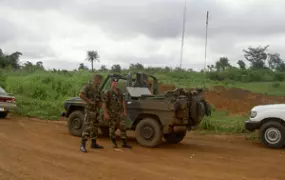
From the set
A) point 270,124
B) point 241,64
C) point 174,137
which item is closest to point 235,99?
point 270,124

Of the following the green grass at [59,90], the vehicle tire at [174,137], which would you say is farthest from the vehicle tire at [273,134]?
the green grass at [59,90]

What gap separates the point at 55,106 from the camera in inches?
743

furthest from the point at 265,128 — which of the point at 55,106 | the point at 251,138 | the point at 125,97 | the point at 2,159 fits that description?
the point at 55,106

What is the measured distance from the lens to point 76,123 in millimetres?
11547

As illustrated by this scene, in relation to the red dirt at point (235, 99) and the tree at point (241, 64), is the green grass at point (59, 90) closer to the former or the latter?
the red dirt at point (235, 99)

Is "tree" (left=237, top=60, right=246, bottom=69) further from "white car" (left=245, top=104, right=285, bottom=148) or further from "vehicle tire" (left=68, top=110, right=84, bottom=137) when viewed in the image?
"vehicle tire" (left=68, top=110, right=84, bottom=137)

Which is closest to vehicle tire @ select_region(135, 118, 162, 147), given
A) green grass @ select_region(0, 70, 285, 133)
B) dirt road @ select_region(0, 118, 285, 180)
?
dirt road @ select_region(0, 118, 285, 180)

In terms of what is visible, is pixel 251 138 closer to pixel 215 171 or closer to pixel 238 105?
pixel 215 171

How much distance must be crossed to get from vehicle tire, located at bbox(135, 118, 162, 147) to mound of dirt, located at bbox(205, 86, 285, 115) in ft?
33.5

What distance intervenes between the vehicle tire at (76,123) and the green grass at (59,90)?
519cm

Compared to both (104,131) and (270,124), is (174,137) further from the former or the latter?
(270,124)

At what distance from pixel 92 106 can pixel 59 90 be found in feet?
49.8

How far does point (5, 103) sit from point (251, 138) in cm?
936

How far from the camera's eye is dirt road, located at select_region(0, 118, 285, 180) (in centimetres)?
663
